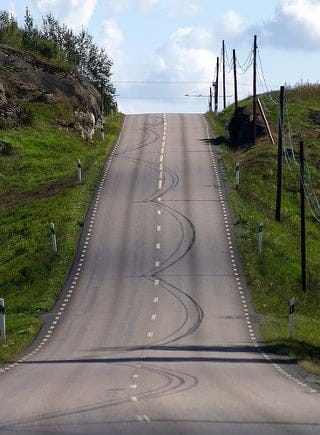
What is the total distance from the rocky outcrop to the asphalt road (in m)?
20.5

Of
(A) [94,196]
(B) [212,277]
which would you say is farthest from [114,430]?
(A) [94,196]

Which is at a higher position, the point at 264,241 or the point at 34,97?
the point at 34,97

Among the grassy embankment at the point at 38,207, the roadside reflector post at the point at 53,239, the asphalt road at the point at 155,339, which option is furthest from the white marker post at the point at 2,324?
the roadside reflector post at the point at 53,239

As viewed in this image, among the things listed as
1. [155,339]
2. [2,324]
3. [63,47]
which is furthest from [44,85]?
[155,339]

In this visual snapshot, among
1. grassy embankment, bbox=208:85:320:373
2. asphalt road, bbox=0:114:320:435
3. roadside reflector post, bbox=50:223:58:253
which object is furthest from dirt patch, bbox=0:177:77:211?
roadside reflector post, bbox=50:223:58:253

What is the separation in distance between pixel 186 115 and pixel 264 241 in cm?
5665

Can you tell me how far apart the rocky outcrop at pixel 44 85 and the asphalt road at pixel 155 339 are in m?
20.5

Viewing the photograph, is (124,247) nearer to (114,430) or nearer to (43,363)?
(43,363)

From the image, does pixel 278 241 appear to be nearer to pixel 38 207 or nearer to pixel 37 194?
pixel 38 207

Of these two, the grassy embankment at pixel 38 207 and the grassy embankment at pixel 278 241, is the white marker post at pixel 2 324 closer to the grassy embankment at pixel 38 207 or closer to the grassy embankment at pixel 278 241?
the grassy embankment at pixel 38 207

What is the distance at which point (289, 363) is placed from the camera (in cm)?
2430

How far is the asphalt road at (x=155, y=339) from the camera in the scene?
53.9ft

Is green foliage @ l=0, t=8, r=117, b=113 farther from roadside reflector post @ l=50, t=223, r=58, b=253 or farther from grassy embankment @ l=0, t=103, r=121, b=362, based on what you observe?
roadside reflector post @ l=50, t=223, r=58, b=253

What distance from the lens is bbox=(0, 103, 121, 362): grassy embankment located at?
3422 centimetres
